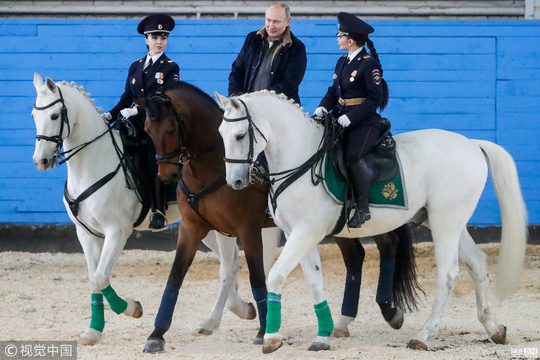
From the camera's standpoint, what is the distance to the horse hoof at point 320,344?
559cm

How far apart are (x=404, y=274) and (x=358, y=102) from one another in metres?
1.48

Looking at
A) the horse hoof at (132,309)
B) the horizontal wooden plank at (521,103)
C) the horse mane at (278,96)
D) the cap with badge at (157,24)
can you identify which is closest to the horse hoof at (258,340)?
the horse hoof at (132,309)

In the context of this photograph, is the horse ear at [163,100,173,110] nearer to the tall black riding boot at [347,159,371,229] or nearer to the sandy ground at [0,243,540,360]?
the tall black riding boot at [347,159,371,229]

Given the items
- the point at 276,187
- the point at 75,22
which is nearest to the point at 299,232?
the point at 276,187

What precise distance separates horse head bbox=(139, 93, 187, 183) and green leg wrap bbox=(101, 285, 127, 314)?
3.28 ft

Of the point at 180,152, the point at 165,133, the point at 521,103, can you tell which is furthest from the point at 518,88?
the point at 165,133

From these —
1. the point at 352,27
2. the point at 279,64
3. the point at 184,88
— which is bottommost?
the point at 184,88

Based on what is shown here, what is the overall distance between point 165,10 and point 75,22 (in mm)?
1087

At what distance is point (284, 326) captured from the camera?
6.75 meters

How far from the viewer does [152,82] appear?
6.36m

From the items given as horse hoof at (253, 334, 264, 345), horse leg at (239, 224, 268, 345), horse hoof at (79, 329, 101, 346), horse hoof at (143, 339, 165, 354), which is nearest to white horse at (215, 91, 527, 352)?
horse leg at (239, 224, 268, 345)

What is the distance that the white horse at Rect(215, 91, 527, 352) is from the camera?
5195 millimetres

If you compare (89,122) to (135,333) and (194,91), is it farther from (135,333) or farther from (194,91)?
(135,333)

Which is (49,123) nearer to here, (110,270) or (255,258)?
(110,270)
